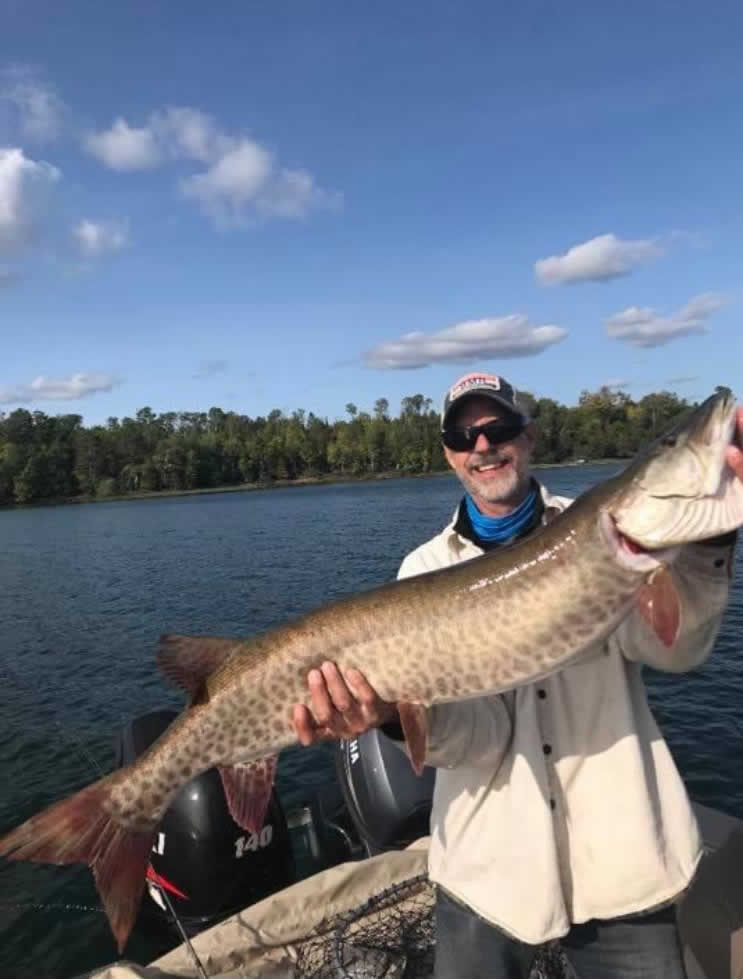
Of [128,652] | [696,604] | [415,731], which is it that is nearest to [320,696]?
[415,731]

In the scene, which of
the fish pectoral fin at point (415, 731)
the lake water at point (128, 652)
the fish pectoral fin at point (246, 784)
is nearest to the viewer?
the fish pectoral fin at point (415, 731)

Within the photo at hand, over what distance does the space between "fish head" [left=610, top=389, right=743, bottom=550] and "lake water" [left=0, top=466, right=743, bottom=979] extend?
4396 millimetres

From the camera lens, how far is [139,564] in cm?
2867

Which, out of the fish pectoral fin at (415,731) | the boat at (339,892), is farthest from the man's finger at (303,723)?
the boat at (339,892)

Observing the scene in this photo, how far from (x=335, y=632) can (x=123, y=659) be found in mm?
12861

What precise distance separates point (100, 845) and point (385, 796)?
7.02ft

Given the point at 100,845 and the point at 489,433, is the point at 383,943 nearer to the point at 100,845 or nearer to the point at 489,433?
the point at 100,845

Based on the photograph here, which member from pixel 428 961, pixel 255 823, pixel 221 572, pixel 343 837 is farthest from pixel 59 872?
pixel 221 572

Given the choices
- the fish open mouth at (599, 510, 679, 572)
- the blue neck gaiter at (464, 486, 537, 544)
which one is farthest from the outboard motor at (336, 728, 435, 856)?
the fish open mouth at (599, 510, 679, 572)

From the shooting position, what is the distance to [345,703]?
2771 millimetres

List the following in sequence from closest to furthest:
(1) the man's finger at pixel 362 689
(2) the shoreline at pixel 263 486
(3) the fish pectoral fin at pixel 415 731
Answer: (3) the fish pectoral fin at pixel 415 731, (1) the man's finger at pixel 362 689, (2) the shoreline at pixel 263 486

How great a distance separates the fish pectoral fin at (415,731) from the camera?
261cm

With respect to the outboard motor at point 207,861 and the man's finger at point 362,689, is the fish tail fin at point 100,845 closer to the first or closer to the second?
the man's finger at point 362,689

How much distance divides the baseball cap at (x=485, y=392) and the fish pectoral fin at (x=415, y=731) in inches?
49.2
